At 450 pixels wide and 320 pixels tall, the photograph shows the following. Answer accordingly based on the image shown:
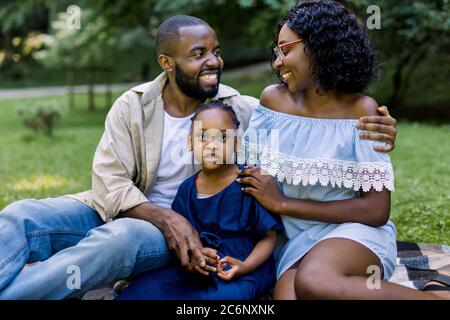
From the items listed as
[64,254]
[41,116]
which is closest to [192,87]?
[64,254]

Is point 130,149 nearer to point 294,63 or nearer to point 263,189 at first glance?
point 263,189

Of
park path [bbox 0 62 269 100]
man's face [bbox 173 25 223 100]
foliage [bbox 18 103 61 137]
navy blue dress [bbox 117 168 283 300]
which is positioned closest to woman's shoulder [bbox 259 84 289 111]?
man's face [bbox 173 25 223 100]

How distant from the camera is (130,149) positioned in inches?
124

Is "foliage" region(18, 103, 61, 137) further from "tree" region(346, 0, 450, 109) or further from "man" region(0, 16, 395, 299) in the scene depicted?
"man" region(0, 16, 395, 299)

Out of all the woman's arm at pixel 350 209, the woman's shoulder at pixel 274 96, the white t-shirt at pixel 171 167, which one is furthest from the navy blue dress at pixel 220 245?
the woman's shoulder at pixel 274 96

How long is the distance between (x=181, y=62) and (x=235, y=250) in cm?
105

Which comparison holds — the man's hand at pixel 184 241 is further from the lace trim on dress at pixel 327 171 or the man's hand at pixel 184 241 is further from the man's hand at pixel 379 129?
the man's hand at pixel 379 129

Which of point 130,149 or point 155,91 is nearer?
point 130,149

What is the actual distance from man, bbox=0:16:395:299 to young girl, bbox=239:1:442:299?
173mm

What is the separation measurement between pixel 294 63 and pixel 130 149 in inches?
36.9

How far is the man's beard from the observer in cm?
320

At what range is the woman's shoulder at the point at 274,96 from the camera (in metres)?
2.99

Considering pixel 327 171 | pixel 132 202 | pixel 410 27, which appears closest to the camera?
pixel 327 171

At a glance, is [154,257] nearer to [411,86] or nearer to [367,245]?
[367,245]
